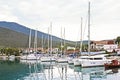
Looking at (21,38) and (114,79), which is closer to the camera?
(114,79)

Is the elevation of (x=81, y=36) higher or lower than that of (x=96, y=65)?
higher

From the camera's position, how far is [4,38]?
196625 mm

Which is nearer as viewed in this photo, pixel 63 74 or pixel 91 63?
pixel 63 74

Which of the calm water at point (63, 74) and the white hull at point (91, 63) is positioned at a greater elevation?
the white hull at point (91, 63)

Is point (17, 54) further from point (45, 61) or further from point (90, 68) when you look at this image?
point (90, 68)

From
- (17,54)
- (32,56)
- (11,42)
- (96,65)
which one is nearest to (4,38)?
(11,42)

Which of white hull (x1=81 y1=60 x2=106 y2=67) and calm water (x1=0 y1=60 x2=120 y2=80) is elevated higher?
white hull (x1=81 y1=60 x2=106 y2=67)

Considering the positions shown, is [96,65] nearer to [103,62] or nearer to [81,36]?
[103,62]

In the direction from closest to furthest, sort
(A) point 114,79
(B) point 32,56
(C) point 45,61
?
1. (A) point 114,79
2. (C) point 45,61
3. (B) point 32,56

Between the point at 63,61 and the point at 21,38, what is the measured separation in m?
126

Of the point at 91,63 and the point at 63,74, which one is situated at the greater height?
the point at 91,63

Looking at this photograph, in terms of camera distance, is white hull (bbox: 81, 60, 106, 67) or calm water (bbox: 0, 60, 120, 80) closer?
calm water (bbox: 0, 60, 120, 80)

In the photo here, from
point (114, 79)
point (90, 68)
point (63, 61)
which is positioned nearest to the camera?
point (114, 79)

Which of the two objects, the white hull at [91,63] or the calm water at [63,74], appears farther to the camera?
the white hull at [91,63]
